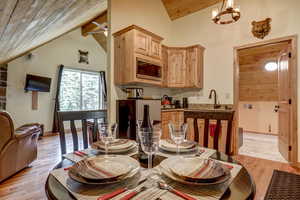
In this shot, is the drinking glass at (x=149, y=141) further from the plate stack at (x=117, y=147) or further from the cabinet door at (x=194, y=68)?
the cabinet door at (x=194, y=68)

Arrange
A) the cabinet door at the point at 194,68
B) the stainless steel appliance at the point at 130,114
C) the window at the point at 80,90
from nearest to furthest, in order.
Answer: the stainless steel appliance at the point at 130,114 → the cabinet door at the point at 194,68 → the window at the point at 80,90

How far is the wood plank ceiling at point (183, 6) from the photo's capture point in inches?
146

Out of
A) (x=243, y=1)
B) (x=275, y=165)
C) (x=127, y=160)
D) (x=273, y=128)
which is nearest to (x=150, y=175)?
(x=127, y=160)

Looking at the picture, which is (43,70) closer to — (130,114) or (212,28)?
(130,114)

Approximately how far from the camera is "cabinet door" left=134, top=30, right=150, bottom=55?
2861mm

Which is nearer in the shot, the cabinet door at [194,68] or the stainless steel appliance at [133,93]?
the stainless steel appliance at [133,93]

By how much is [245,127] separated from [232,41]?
11.4ft

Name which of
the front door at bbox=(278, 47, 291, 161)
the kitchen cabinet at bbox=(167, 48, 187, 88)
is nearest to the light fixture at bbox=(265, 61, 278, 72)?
the front door at bbox=(278, 47, 291, 161)

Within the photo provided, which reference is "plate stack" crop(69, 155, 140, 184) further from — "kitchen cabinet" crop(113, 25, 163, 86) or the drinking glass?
"kitchen cabinet" crop(113, 25, 163, 86)

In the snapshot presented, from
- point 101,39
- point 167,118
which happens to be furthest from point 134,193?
point 101,39

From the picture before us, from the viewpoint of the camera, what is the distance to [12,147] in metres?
2.23

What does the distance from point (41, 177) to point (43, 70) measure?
12.8 feet

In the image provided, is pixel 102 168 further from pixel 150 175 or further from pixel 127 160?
pixel 150 175

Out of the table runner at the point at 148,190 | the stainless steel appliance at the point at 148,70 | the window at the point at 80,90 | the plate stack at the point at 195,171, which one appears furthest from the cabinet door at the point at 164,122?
the window at the point at 80,90
